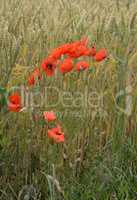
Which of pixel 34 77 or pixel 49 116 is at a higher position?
pixel 34 77

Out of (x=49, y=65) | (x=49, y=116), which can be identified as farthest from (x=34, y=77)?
(x=49, y=116)

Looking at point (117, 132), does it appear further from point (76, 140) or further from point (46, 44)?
point (46, 44)

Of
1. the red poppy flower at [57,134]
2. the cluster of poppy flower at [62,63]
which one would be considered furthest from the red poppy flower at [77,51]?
the red poppy flower at [57,134]

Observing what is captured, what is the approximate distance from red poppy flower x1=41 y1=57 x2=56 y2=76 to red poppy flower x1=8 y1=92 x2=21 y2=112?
12 cm

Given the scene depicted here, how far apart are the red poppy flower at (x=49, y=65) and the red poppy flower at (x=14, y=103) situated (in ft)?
0.40

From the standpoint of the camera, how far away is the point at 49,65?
5.96ft

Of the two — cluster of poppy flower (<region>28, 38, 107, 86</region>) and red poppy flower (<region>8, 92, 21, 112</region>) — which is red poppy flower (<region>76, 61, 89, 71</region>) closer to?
cluster of poppy flower (<region>28, 38, 107, 86</region>)

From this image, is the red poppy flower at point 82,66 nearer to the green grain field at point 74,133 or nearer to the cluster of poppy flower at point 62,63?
the cluster of poppy flower at point 62,63

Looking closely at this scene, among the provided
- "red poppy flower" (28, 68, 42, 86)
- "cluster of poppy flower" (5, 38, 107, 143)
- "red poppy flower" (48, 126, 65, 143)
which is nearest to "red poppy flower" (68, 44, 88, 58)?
"cluster of poppy flower" (5, 38, 107, 143)

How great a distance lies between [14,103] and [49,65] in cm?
17

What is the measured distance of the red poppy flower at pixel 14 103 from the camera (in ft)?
5.71

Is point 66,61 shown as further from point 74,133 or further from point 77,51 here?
point 74,133

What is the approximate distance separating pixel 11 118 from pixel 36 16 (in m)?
0.81

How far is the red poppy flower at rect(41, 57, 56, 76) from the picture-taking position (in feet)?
5.93
